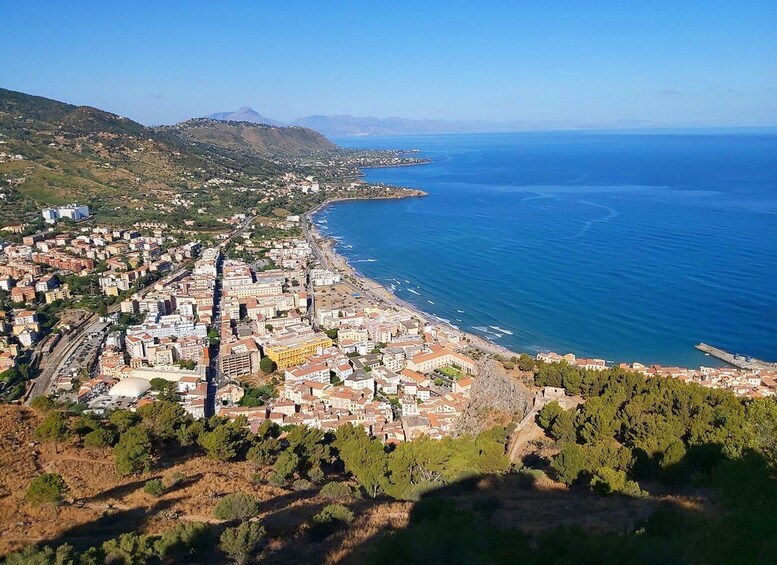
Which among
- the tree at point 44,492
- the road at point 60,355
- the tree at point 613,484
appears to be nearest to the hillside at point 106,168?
the road at point 60,355

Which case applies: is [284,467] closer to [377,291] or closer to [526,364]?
[526,364]

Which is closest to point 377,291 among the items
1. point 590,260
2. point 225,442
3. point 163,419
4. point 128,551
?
point 590,260

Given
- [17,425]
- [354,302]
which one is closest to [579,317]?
[354,302]

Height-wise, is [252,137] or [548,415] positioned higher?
[252,137]

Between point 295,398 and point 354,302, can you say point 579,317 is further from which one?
point 295,398

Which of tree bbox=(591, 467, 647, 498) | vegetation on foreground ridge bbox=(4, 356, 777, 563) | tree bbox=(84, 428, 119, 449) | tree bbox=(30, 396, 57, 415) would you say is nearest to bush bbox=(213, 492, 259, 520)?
vegetation on foreground ridge bbox=(4, 356, 777, 563)

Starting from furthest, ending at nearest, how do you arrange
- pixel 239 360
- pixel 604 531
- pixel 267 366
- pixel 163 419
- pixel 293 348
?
pixel 293 348, pixel 239 360, pixel 267 366, pixel 163 419, pixel 604 531
